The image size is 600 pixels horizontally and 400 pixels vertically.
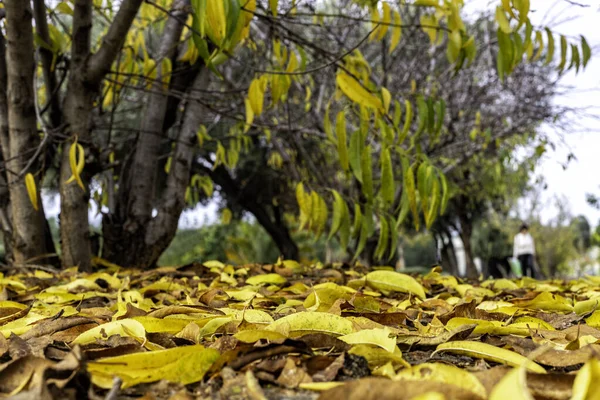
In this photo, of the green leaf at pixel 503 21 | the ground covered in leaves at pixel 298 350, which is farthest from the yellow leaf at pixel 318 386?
the green leaf at pixel 503 21

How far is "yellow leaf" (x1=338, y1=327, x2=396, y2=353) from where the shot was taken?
31.2 inches

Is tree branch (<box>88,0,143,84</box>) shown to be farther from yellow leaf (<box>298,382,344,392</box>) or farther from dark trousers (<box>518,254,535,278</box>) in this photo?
dark trousers (<box>518,254,535,278</box>)

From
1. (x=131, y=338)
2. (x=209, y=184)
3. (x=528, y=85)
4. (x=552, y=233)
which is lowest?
(x=552, y=233)

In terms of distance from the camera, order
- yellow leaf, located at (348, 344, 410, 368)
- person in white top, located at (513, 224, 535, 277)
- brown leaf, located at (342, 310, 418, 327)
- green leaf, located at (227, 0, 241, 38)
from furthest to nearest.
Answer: person in white top, located at (513, 224, 535, 277) → green leaf, located at (227, 0, 241, 38) → brown leaf, located at (342, 310, 418, 327) → yellow leaf, located at (348, 344, 410, 368)

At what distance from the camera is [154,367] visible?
71 centimetres

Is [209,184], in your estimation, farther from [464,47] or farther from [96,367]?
[96,367]

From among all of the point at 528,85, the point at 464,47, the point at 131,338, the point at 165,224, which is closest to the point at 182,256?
the point at 528,85

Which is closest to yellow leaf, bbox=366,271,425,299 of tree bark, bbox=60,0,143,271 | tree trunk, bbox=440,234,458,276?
tree bark, bbox=60,0,143,271

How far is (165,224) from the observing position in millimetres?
3029

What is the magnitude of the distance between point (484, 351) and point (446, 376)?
0.21m

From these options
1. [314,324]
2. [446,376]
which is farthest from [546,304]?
[446,376]

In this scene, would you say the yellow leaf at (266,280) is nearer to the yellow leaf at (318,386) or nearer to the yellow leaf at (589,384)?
the yellow leaf at (318,386)

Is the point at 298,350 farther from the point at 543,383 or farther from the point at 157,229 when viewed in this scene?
the point at 157,229

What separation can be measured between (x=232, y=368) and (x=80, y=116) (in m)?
2.08
